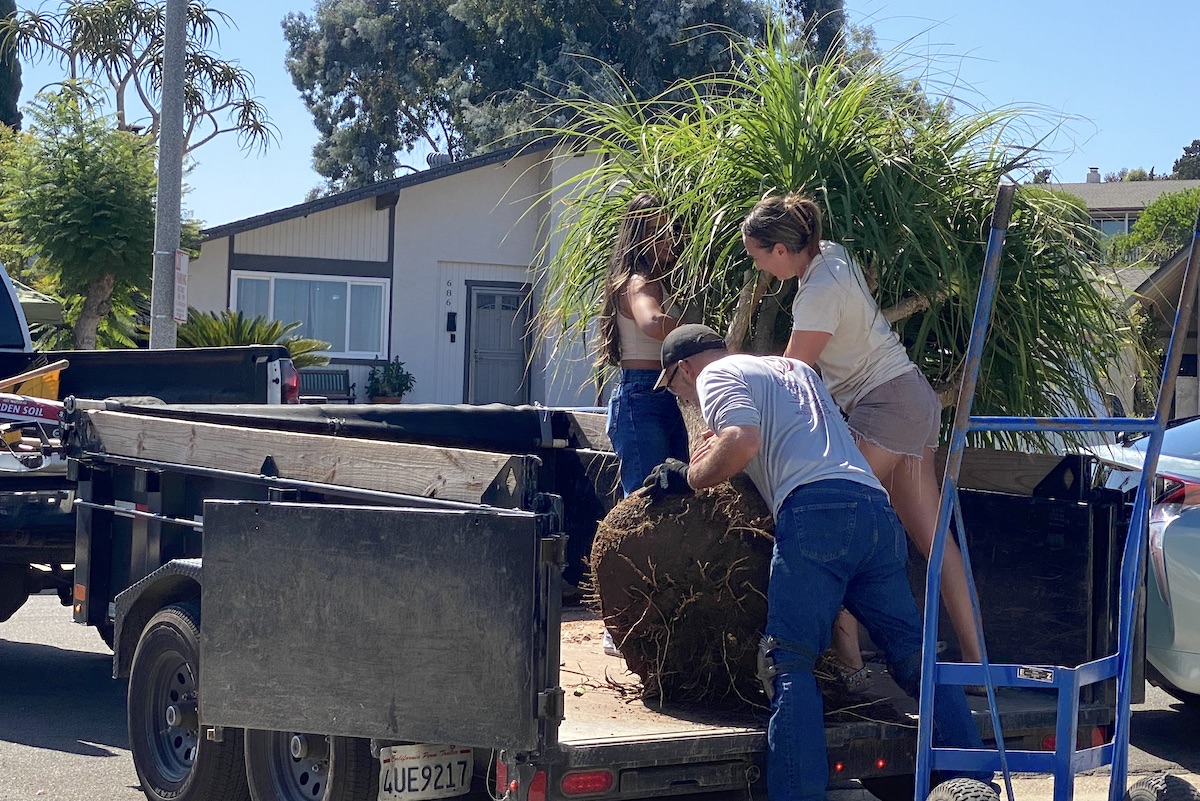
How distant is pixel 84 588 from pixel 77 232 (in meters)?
11.1

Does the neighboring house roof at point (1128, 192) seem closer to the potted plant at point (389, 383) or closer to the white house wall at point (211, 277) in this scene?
the potted plant at point (389, 383)

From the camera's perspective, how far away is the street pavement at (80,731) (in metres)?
5.37

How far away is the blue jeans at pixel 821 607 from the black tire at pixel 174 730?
6.01 feet

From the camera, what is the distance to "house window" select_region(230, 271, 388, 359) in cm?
1961

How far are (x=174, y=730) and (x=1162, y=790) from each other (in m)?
3.24

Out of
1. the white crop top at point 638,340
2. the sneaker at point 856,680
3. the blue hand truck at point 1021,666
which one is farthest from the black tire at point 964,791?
the white crop top at point 638,340

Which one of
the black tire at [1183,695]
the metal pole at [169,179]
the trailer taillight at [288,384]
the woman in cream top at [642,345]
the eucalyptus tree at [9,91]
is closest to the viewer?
the woman in cream top at [642,345]

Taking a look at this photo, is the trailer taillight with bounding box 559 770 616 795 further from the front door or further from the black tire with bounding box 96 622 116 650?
the front door

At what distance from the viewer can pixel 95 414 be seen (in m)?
5.25

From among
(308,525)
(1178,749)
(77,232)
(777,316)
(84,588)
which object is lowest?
(1178,749)

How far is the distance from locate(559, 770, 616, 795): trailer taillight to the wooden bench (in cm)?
1604

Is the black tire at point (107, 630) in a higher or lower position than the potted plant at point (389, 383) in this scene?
lower

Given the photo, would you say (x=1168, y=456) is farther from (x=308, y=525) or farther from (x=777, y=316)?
(x=308, y=525)

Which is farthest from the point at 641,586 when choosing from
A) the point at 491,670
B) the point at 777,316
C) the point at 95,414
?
the point at 95,414
